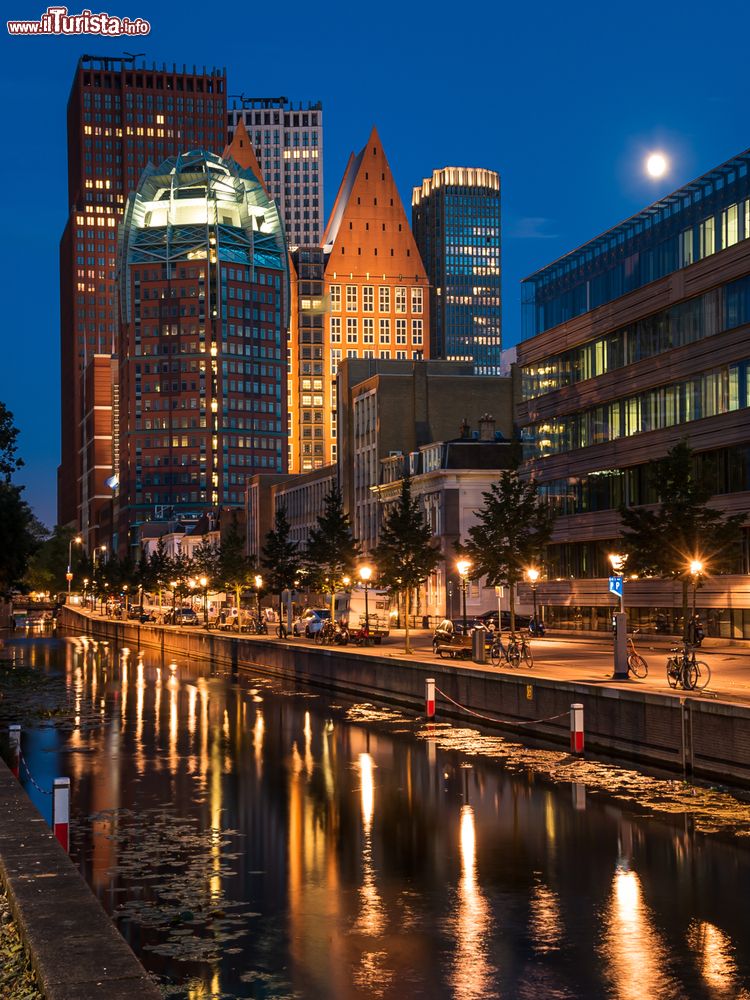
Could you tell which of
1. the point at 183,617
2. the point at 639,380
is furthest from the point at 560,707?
the point at 183,617

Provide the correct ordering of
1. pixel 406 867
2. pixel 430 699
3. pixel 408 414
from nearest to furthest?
pixel 406 867 → pixel 430 699 → pixel 408 414

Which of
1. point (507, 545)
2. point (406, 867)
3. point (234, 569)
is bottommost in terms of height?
point (406, 867)

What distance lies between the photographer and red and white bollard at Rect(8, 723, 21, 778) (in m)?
30.0

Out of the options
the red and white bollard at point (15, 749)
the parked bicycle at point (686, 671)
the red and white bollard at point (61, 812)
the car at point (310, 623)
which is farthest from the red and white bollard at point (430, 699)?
the car at point (310, 623)

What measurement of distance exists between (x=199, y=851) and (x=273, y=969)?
276 inches

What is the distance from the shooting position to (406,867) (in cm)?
1992

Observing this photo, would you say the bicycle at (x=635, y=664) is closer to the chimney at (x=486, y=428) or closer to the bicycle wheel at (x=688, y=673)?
the bicycle wheel at (x=688, y=673)

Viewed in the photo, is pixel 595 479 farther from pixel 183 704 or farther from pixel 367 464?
pixel 367 464

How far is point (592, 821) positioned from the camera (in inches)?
916

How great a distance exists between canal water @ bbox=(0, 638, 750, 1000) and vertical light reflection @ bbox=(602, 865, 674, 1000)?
0.13 ft

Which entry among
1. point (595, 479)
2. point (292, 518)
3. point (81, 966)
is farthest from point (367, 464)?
point (81, 966)

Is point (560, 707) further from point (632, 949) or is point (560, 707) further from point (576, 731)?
point (632, 949)

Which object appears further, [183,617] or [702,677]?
[183,617]

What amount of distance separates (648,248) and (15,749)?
5066 centimetres
